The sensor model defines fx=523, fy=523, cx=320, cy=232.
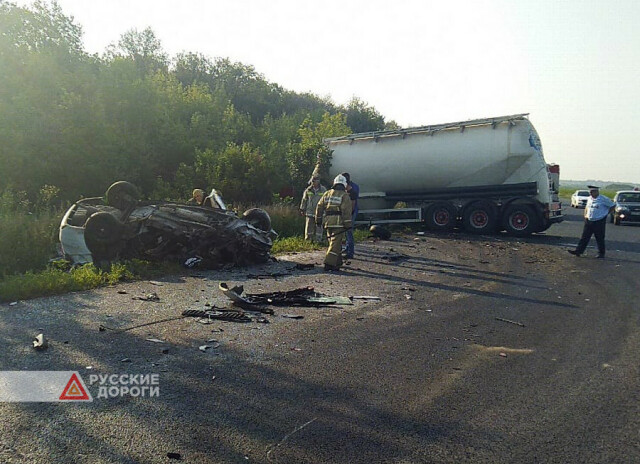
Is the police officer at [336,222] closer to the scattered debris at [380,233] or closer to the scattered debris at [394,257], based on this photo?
the scattered debris at [394,257]

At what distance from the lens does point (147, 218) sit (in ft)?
33.0

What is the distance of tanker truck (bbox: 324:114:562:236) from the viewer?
16734 millimetres

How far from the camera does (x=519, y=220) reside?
55.9 feet

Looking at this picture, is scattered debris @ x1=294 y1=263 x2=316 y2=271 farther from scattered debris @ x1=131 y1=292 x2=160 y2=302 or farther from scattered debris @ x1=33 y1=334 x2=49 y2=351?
scattered debris @ x1=33 y1=334 x2=49 y2=351

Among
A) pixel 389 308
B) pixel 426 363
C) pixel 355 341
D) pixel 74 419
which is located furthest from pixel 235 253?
pixel 74 419

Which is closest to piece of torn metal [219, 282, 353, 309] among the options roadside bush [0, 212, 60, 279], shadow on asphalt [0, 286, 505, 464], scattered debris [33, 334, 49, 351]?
shadow on asphalt [0, 286, 505, 464]

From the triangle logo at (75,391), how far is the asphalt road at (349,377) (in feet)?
0.35

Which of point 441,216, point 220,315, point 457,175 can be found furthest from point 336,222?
point 441,216

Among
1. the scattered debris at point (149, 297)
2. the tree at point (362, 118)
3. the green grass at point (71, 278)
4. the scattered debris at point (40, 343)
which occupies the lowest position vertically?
the scattered debris at point (149, 297)

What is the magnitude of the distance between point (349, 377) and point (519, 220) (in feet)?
46.2

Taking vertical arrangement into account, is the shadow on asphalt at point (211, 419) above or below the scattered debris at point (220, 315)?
below

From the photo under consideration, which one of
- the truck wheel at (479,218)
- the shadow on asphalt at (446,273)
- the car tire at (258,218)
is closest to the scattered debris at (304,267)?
the shadow on asphalt at (446,273)

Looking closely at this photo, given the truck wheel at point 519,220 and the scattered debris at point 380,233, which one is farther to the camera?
the truck wheel at point 519,220

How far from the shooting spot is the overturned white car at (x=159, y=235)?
9.61 m
